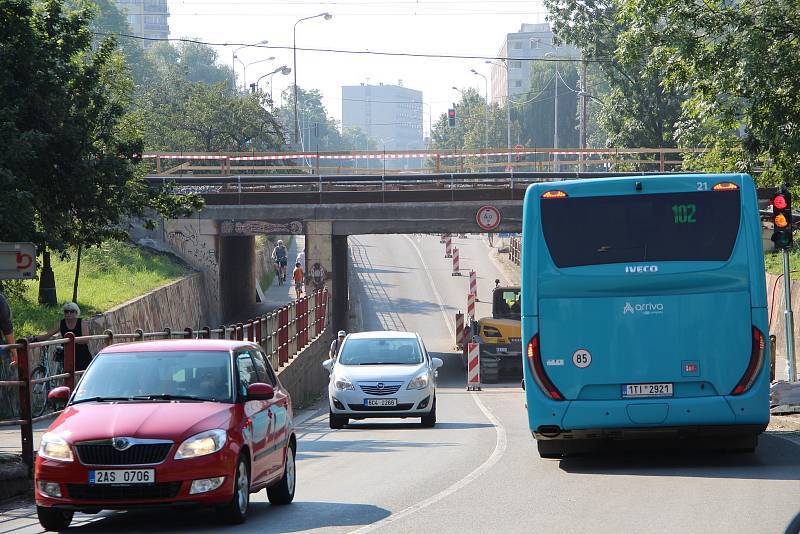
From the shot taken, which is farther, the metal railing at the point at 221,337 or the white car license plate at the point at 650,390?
the white car license plate at the point at 650,390

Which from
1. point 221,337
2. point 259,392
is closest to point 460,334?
point 221,337

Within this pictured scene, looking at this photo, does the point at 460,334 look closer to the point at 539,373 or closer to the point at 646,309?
the point at 539,373

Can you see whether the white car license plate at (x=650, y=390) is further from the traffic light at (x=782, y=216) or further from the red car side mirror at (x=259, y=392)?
the traffic light at (x=782, y=216)

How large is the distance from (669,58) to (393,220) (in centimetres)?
2531

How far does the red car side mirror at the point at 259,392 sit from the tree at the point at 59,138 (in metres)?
11.5

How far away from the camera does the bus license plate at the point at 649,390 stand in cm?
1331

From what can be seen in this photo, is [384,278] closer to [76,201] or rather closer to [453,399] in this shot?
[453,399]

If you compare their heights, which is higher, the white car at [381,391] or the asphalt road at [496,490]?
the asphalt road at [496,490]

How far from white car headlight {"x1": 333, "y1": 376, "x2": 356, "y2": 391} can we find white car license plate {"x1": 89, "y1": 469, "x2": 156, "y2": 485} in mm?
13001

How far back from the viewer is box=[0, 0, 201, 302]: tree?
2222 centimetres

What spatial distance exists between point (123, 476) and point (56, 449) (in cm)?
59

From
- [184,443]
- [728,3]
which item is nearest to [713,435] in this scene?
[184,443]

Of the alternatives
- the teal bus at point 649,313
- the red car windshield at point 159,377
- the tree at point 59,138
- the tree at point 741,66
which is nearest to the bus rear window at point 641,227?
the teal bus at point 649,313

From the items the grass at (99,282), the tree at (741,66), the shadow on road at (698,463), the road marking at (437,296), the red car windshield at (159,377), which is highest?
the tree at (741,66)
